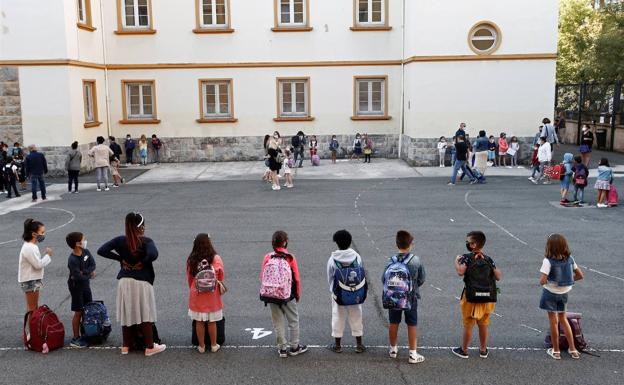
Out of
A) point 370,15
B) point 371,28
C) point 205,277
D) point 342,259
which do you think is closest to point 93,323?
point 205,277

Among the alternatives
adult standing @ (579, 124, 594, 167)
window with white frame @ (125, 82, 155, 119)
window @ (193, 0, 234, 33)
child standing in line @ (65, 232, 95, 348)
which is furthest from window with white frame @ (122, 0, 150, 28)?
child standing in line @ (65, 232, 95, 348)

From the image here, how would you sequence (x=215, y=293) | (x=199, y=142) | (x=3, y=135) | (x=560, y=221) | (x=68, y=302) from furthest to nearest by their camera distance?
(x=199, y=142) → (x=3, y=135) → (x=560, y=221) → (x=68, y=302) → (x=215, y=293)

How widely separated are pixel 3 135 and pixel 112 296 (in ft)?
55.9

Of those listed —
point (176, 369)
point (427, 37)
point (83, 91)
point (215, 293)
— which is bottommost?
point (176, 369)

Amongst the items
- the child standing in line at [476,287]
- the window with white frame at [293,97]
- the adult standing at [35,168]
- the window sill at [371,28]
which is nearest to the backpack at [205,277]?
the child standing in line at [476,287]

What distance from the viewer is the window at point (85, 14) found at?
83.5 feet

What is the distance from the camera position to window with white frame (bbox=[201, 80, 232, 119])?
28.0 m

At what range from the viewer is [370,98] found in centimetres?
2836

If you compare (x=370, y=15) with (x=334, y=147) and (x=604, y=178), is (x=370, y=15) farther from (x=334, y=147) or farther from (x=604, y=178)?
(x=604, y=178)

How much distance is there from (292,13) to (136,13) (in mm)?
6687

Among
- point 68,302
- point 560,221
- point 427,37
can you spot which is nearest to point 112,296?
point 68,302

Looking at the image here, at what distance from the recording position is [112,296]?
965 centimetres

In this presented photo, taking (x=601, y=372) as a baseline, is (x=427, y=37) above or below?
above

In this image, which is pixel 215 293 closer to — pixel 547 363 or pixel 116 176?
pixel 547 363
